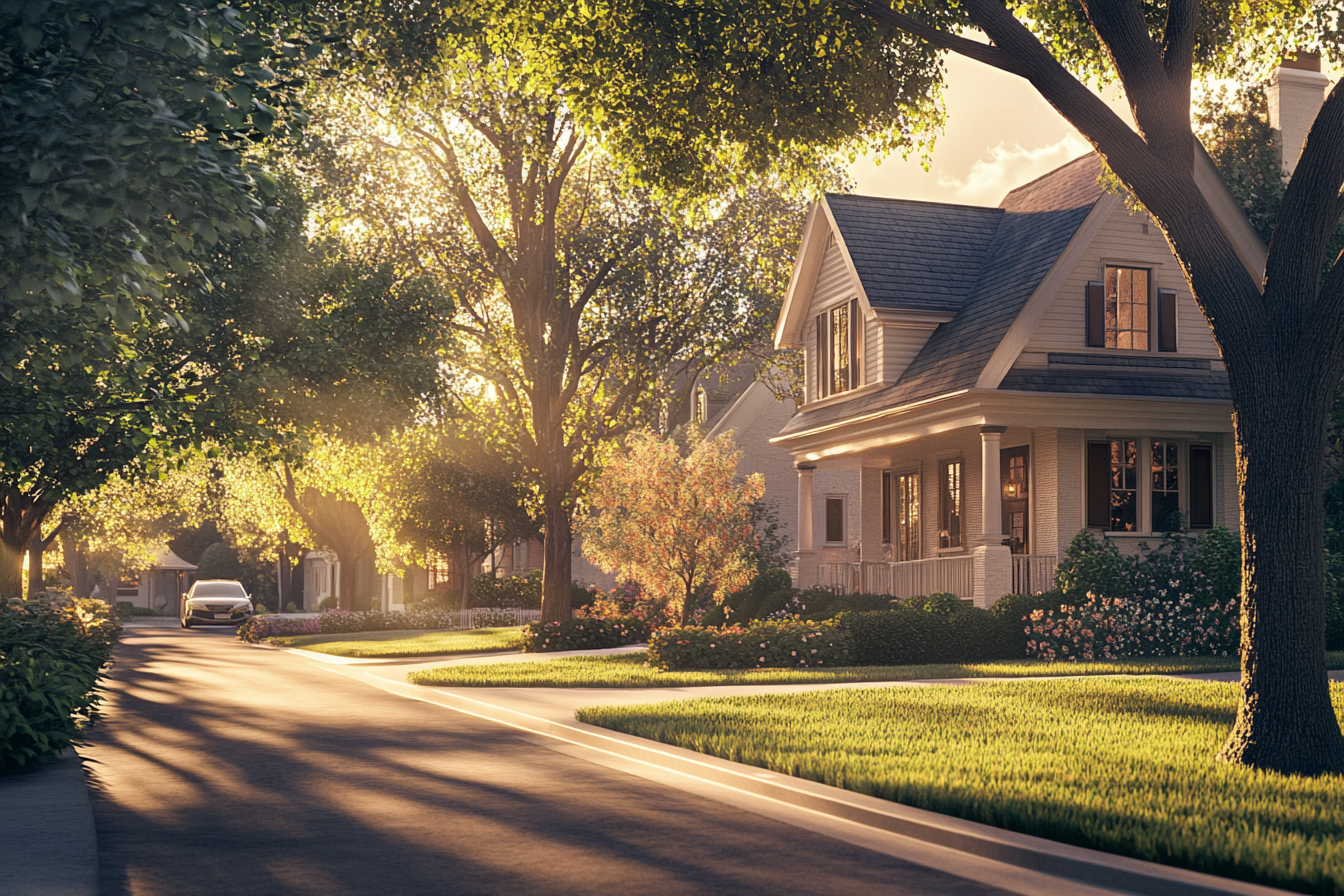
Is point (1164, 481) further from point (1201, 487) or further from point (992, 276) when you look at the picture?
point (992, 276)

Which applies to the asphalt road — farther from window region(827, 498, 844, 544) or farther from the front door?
window region(827, 498, 844, 544)

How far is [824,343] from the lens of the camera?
30.1m

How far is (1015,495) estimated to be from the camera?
2619 centimetres

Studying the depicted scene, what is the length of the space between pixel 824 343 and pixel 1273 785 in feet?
70.0

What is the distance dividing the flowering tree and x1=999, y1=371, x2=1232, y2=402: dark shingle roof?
7767mm

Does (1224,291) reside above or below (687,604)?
above

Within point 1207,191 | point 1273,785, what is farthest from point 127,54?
point 1207,191

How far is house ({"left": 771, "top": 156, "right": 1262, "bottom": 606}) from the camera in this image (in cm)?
2383

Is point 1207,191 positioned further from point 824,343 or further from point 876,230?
point 824,343

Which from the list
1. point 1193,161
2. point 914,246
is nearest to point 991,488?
point 914,246

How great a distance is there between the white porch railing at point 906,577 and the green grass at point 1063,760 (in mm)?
7821

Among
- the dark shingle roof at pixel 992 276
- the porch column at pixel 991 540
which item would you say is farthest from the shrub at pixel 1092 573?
the dark shingle roof at pixel 992 276

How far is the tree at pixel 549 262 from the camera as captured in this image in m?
29.8

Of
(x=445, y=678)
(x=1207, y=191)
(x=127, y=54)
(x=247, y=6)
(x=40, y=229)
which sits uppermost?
(x=1207, y=191)
